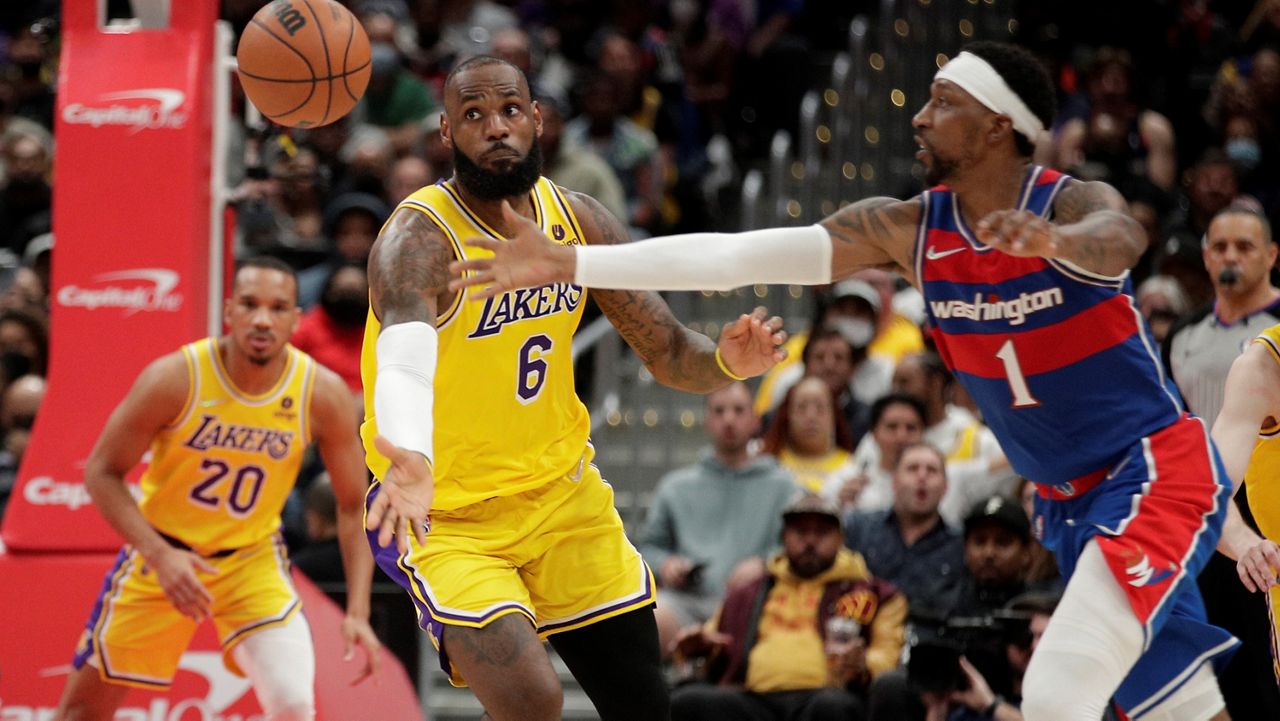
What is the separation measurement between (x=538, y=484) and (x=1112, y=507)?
5.50ft

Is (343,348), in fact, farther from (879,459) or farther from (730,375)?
(730,375)

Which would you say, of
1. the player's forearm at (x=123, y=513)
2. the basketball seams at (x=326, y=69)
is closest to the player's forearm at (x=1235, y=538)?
the basketball seams at (x=326, y=69)

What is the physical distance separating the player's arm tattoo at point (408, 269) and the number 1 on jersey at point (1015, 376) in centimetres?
161

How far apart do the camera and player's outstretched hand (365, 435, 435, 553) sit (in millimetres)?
3538

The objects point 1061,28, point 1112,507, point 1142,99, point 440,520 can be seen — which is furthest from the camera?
point 1061,28

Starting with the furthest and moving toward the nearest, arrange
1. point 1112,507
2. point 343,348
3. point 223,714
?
Answer: point 343,348, point 223,714, point 1112,507

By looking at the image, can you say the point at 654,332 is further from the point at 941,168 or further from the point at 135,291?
the point at 135,291

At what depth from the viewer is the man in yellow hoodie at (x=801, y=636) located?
782 centimetres

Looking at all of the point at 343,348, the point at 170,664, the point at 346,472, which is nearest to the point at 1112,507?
the point at 346,472

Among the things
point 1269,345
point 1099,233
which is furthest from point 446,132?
point 1269,345

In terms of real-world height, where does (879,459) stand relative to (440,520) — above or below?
below

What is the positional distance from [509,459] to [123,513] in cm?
236

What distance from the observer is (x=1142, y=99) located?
11859 millimetres

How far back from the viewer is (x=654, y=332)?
5473 millimetres
